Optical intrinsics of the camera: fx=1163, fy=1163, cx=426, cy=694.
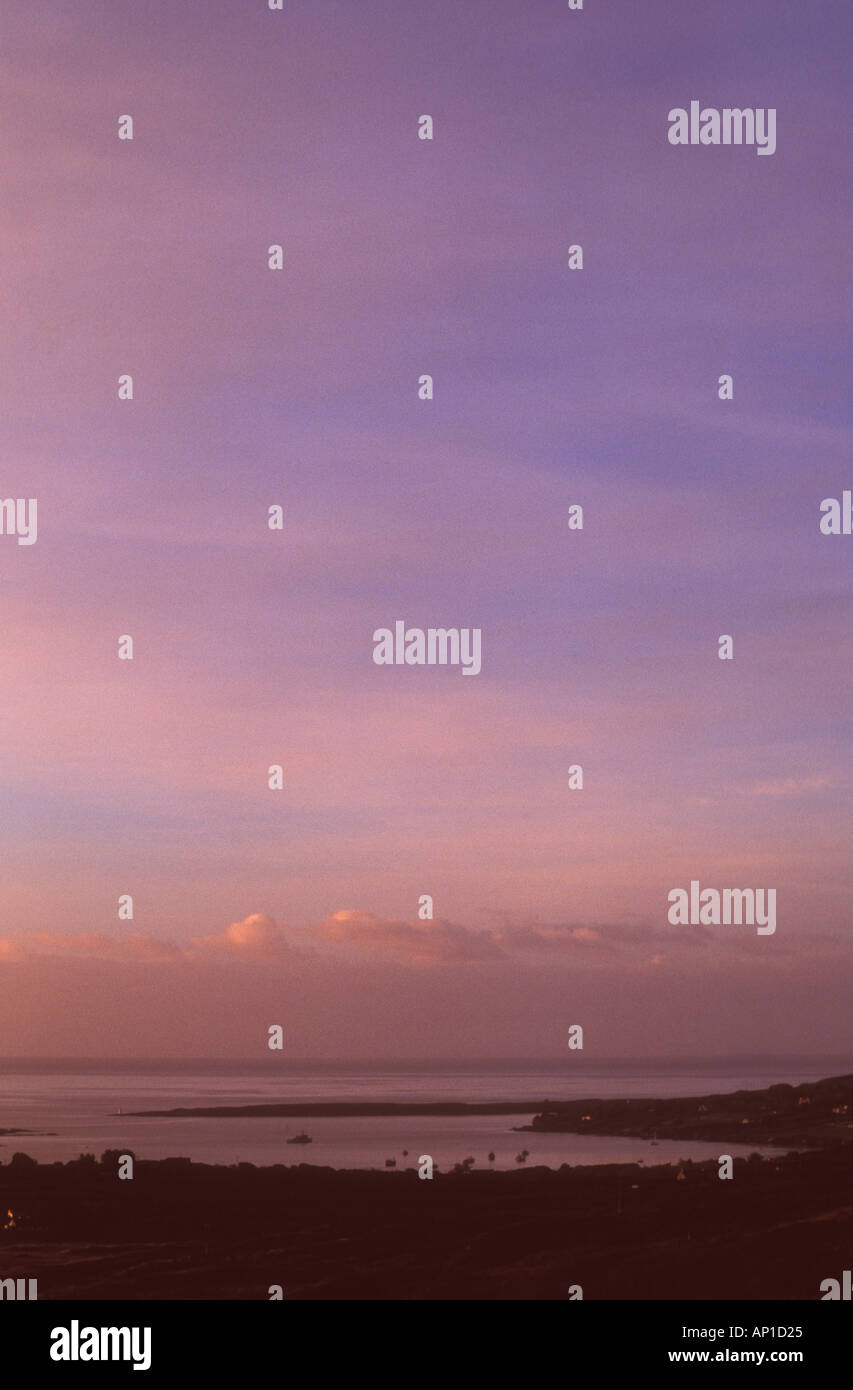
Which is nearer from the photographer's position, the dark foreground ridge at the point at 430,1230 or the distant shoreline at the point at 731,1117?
the dark foreground ridge at the point at 430,1230

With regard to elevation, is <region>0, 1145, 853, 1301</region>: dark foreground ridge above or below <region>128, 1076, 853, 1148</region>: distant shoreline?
below

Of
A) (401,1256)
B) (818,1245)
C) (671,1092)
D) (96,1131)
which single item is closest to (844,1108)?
(818,1245)

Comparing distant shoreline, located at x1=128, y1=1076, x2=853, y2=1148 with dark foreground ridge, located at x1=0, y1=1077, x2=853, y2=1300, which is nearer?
dark foreground ridge, located at x1=0, y1=1077, x2=853, y2=1300

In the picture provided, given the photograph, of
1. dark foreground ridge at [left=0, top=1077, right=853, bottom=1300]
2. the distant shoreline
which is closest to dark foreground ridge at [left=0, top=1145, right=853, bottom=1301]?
dark foreground ridge at [left=0, top=1077, right=853, bottom=1300]

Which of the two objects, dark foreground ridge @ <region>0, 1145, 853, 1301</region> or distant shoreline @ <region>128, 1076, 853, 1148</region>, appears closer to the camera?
dark foreground ridge @ <region>0, 1145, 853, 1301</region>

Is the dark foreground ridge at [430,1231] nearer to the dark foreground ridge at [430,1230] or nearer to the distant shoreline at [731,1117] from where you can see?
the dark foreground ridge at [430,1230]

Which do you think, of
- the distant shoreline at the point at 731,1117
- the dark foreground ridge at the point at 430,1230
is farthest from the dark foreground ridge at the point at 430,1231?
the distant shoreline at the point at 731,1117

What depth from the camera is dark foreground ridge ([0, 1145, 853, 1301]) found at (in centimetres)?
2289

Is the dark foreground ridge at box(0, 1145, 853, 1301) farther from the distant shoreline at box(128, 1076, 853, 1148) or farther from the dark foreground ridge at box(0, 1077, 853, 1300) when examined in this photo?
the distant shoreline at box(128, 1076, 853, 1148)

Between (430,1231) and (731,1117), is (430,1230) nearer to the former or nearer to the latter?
(430,1231)

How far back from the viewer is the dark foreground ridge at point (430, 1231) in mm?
22891

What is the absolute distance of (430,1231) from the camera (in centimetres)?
2684

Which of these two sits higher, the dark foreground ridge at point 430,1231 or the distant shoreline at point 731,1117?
the distant shoreline at point 731,1117

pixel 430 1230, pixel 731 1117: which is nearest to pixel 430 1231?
pixel 430 1230
